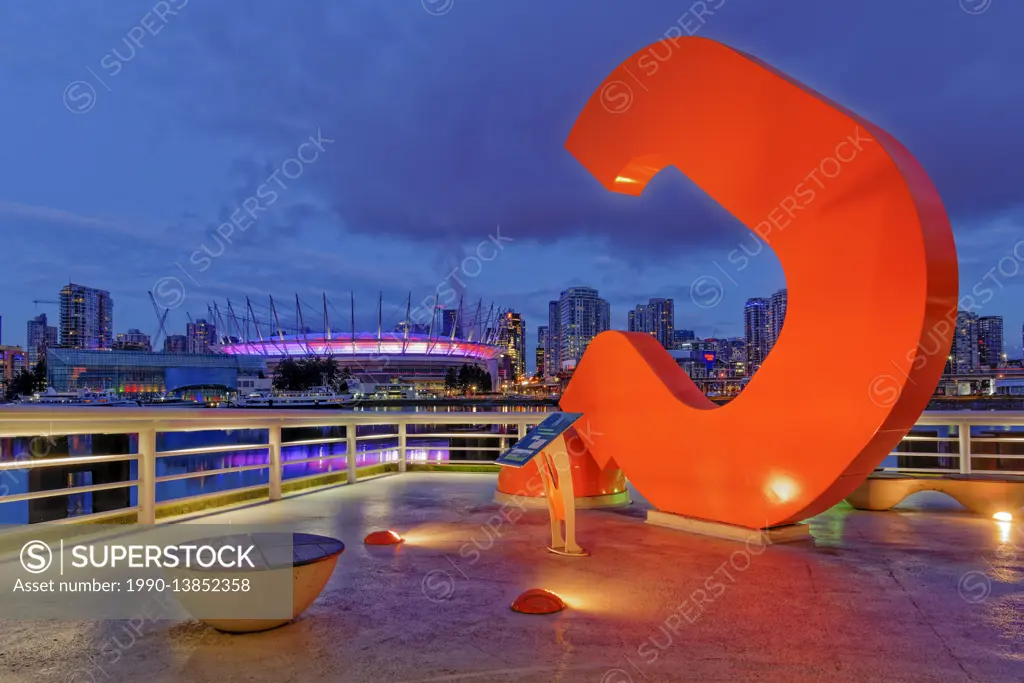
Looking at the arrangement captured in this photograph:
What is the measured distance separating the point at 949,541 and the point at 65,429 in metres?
8.84

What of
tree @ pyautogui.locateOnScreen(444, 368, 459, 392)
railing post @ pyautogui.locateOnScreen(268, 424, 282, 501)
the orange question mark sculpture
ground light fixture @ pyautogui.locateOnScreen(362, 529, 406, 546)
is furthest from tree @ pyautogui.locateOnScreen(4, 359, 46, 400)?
the orange question mark sculpture

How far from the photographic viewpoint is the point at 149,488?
7848mm

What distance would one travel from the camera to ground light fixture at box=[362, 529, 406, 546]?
698 centimetres

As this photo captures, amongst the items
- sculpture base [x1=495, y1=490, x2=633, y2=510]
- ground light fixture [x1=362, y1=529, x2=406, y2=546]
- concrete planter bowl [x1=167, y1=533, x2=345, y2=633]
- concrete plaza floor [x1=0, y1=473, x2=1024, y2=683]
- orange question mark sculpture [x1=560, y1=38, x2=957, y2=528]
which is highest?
orange question mark sculpture [x1=560, y1=38, x2=957, y2=528]

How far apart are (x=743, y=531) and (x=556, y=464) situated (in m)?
2.02

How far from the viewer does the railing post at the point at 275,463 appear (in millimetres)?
10000

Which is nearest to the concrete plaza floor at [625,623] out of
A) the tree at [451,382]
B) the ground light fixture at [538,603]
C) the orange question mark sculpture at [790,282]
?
the ground light fixture at [538,603]

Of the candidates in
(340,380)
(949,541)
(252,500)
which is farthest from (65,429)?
(340,380)

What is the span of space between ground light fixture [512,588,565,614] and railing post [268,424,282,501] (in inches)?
241

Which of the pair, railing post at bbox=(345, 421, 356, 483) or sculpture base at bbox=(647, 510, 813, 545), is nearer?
sculpture base at bbox=(647, 510, 813, 545)

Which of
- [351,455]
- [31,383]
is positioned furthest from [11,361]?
[351,455]

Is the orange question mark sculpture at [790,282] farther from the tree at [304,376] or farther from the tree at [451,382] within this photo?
the tree at [451,382]

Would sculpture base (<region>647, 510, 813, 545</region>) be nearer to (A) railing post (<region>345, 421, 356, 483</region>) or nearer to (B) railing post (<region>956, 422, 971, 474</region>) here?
(B) railing post (<region>956, 422, 971, 474</region>)

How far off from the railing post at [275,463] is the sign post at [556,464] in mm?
4788
